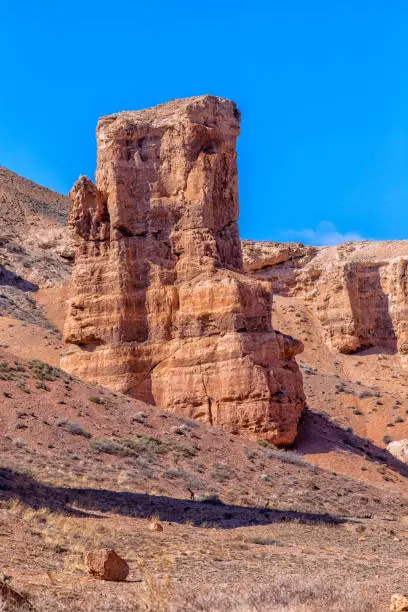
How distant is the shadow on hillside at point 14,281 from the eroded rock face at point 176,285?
31.0m

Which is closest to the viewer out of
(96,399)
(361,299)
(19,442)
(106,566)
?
(106,566)

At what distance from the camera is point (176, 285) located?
109ft

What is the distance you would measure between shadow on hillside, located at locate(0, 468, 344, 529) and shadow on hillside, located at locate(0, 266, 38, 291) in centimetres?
4885

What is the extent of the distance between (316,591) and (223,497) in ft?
39.2

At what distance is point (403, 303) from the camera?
181 ft

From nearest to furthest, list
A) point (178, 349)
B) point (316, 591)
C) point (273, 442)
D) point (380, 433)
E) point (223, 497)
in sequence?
point (316, 591)
point (223, 497)
point (273, 442)
point (178, 349)
point (380, 433)

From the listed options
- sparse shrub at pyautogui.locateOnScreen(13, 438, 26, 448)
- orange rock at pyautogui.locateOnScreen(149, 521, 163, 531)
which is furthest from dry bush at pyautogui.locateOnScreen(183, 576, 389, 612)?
sparse shrub at pyautogui.locateOnScreen(13, 438, 26, 448)

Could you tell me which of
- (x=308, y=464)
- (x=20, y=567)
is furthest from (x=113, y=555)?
(x=308, y=464)

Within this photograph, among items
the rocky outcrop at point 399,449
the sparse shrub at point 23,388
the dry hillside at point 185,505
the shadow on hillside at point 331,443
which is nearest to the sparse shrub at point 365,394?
the dry hillside at point 185,505

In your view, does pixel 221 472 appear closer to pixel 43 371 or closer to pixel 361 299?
pixel 43 371

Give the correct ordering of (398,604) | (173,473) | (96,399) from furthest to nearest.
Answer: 1. (96,399)
2. (173,473)
3. (398,604)

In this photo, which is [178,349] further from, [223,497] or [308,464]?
[223,497]

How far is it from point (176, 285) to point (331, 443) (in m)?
9.03

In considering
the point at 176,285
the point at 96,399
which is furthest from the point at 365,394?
the point at 96,399
